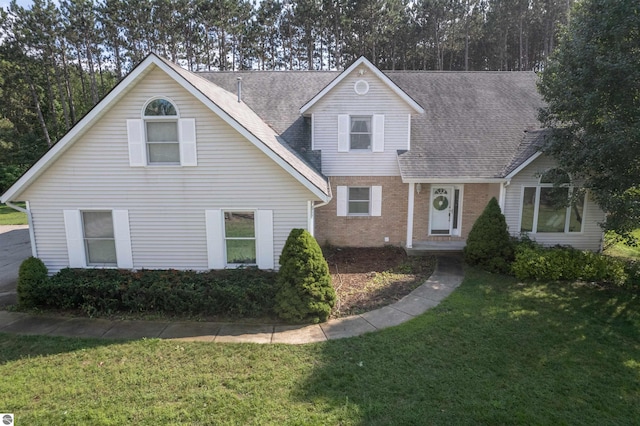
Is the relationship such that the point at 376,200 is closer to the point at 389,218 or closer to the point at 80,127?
the point at 389,218

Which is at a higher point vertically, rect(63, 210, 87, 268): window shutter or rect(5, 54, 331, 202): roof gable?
rect(5, 54, 331, 202): roof gable

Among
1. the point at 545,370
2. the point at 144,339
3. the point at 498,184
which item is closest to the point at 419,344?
the point at 545,370

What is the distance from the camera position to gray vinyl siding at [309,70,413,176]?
13.5m

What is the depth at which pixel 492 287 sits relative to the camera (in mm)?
10383

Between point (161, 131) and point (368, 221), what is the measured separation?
808 cm

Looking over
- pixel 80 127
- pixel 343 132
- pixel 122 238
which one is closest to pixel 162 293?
pixel 122 238

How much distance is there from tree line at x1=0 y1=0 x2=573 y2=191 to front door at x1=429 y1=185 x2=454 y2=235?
1110 inches

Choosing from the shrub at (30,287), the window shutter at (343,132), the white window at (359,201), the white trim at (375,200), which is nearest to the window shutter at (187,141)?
the shrub at (30,287)

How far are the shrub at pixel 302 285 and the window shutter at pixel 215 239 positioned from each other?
237 centimetres

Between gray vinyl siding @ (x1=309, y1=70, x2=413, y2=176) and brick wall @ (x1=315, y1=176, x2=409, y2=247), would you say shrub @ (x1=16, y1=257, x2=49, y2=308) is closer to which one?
brick wall @ (x1=315, y1=176, x2=409, y2=247)

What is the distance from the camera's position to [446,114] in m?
15.9

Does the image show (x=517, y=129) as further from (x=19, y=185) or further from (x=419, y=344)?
(x=19, y=185)

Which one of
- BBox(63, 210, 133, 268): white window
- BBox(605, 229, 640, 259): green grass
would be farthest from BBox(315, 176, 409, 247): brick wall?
BBox(605, 229, 640, 259): green grass

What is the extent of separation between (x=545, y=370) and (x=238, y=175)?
8054 mm
